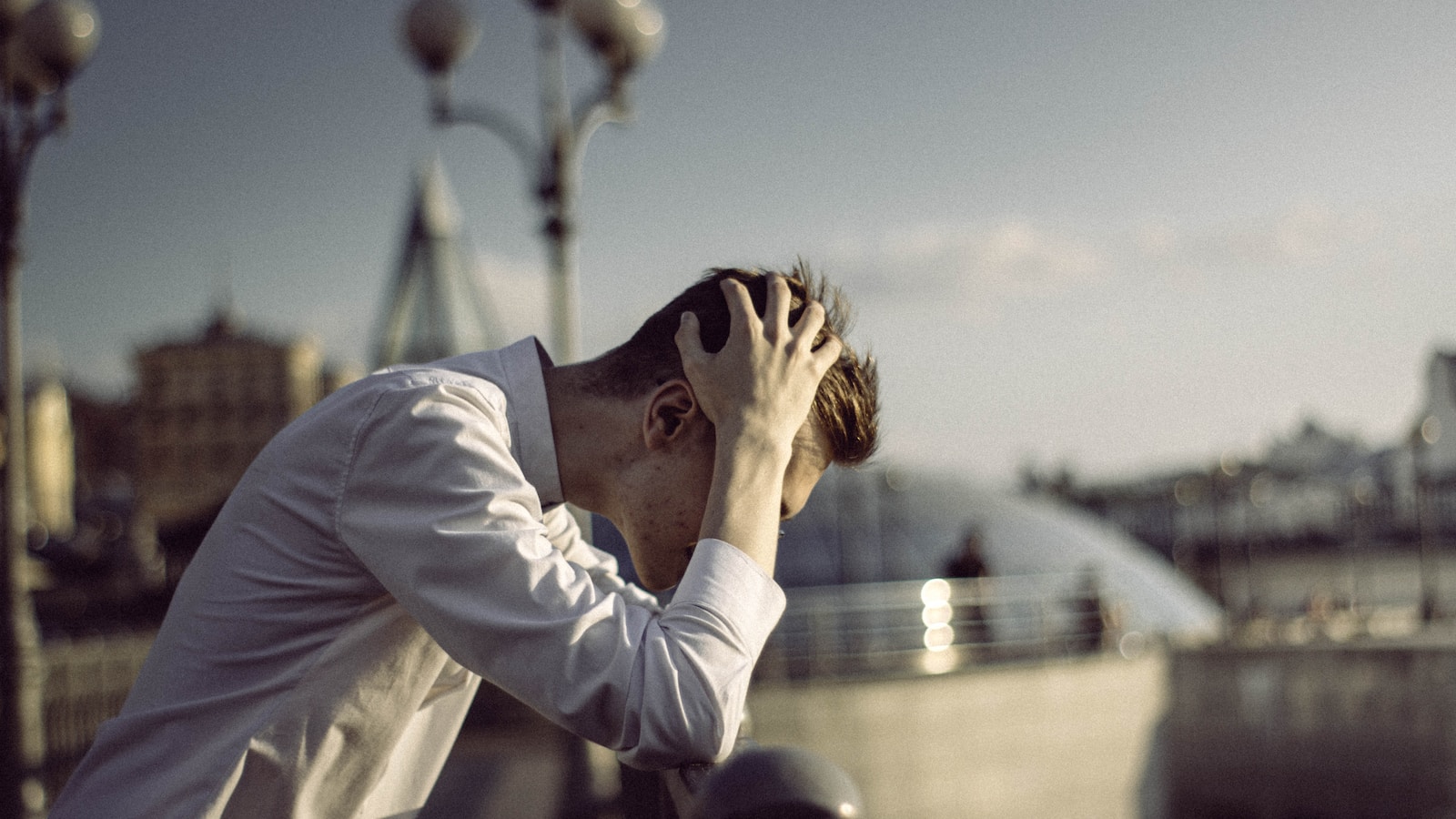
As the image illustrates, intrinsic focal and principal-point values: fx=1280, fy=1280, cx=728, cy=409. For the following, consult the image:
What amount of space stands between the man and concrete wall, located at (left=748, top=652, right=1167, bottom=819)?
10.8 meters

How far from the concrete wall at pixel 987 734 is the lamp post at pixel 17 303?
629 cm

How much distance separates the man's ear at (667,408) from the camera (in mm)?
1642

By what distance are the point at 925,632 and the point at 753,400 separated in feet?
45.1

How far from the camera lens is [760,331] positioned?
1.61 metres

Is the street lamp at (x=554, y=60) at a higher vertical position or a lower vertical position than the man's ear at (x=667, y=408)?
higher

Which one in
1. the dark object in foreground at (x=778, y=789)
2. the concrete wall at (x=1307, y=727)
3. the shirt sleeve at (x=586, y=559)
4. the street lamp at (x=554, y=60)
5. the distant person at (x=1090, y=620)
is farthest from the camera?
the concrete wall at (x=1307, y=727)

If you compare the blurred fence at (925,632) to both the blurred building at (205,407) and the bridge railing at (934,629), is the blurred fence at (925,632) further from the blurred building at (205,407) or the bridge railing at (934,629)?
the blurred building at (205,407)

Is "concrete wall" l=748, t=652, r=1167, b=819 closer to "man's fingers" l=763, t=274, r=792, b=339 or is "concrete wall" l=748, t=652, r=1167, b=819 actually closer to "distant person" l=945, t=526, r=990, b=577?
"distant person" l=945, t=526, r=990, b=577

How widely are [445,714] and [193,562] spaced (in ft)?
1.46

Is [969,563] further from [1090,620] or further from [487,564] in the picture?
[487,564]

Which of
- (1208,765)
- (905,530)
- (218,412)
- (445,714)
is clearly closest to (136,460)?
(218,412)

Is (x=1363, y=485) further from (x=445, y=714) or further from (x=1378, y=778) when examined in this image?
(x=445, y=714)

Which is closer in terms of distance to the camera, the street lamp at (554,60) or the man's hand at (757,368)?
the man's hand at (757,368)

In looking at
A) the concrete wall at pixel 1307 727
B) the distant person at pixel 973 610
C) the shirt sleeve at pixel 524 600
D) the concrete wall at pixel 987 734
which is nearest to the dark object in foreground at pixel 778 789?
the shirt sleeve at pixel 524 600
